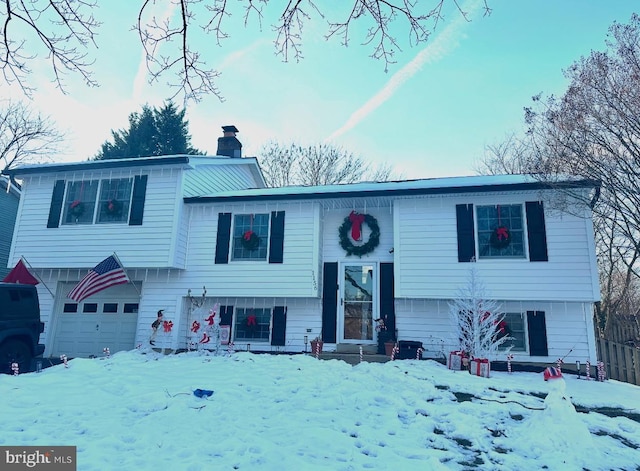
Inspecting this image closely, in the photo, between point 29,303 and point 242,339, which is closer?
point 29,303

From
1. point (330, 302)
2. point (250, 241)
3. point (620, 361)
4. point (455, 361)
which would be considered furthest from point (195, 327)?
point (620, 361)

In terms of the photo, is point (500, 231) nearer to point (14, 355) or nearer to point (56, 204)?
point (14, 355)

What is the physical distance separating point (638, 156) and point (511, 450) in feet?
25.7

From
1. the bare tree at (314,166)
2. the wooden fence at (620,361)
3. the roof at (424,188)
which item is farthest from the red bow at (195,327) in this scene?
the bare tree at (314,166)

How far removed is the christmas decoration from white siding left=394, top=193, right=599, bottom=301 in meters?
4.14

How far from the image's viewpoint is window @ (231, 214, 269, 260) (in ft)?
38.0

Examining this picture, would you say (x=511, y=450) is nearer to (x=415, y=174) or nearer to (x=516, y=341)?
(x=516, y=341)

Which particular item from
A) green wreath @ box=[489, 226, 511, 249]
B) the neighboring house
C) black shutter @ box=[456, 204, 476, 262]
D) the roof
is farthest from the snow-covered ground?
the neighboring house

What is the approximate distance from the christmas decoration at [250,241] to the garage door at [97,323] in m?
3.95

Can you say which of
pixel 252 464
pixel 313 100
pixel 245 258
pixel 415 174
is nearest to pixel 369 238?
pixel 245 258

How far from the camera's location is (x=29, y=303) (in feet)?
29.4

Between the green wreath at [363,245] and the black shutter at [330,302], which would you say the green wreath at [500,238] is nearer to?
the green wreath at [363,245]

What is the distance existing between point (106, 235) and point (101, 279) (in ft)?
6.53

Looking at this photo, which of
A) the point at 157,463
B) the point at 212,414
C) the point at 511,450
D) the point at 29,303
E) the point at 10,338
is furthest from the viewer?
the point at 29,303
